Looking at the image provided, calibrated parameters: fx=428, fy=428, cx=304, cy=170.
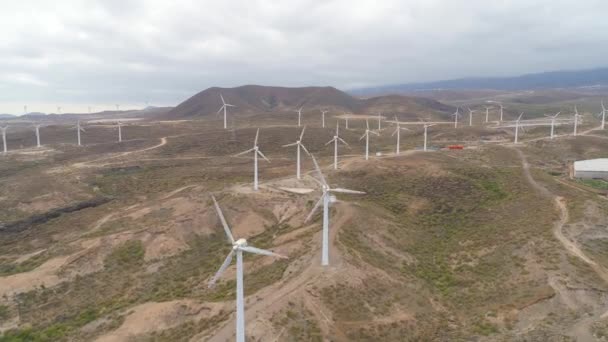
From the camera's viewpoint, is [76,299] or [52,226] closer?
[76,299]

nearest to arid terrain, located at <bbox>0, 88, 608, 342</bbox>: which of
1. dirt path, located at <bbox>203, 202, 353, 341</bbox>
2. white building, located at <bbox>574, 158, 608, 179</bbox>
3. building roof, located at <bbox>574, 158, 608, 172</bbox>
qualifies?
dirt path, located at <bbox>203, 202, 353, 341</bbox>

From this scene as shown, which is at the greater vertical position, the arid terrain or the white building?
the white building

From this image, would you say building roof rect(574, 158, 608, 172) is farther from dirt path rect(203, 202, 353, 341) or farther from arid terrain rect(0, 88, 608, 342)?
dirt path rect(203, 202, 353, 341)

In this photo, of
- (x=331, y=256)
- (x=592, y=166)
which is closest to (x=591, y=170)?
(x=592, y=166)

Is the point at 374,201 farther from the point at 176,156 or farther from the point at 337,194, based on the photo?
the point at 176,156

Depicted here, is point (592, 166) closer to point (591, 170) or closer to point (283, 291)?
point (591, 170)

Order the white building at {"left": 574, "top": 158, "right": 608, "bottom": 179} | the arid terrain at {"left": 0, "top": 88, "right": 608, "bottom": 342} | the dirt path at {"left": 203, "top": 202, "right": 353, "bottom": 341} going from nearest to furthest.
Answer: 1. the dirt path at {"left": 203, "top": 202, "right": 353, "bottom": 341}
2. the arid terrain at {"left": 0, "top": 88, "right": 608, "bottom": 342}
3. the white building at {"left": 574, "top": 158, "right": 608, "bottom": 179}

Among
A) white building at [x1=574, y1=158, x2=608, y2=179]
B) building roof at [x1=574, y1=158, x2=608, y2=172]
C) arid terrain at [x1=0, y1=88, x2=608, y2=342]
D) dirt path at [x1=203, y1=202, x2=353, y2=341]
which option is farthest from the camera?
building roof at [x1=574, y1=158, x2=608, y2=172]

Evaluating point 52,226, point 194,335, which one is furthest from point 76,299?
point 52,226

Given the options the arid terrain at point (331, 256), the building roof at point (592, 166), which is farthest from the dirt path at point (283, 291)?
the building roof at point (592, 166)
